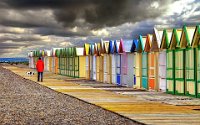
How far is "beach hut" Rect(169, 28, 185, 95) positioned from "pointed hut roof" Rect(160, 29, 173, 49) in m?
0.65

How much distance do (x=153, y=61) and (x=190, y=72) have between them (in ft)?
18.1

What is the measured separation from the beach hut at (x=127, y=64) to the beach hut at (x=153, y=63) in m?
3.85

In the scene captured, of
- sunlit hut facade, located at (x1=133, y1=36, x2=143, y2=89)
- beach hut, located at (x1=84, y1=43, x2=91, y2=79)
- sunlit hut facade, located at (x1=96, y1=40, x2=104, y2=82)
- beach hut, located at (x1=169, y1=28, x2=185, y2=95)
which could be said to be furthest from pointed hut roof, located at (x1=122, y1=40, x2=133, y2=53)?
beach hut, located at (x1=84, y1=43, x2=91, y2=79)

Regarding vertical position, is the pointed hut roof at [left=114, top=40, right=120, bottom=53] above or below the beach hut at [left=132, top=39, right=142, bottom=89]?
above

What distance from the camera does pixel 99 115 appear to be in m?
17.4

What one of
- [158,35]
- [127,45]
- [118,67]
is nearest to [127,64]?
[127,45]

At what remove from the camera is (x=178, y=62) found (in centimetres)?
2694

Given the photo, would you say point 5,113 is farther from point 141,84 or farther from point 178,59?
point 141,84

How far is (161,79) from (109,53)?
12100mm

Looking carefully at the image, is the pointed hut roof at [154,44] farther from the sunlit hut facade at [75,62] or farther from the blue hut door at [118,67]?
the sunlit hut facade at [75,62]

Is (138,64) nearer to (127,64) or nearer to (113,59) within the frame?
(127,64)

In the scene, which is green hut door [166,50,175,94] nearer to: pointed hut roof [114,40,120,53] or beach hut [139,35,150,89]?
beach hut [139,35,150,89]

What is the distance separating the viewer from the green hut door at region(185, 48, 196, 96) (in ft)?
82.2

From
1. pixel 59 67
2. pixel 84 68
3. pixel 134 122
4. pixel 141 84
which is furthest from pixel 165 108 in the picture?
pixel 59 67
